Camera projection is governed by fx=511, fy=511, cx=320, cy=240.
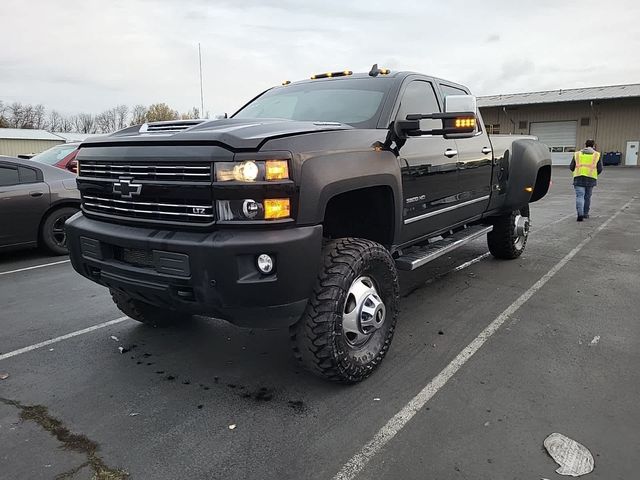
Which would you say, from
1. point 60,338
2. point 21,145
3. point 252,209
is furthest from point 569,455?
point 21,145

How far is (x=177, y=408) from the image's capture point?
309 cm

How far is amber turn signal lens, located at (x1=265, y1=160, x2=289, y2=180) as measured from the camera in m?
2.70

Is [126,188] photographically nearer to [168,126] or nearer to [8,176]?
[168,126]

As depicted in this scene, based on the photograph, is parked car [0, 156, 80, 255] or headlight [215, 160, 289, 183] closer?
headlight [215, 160, 289, 183]

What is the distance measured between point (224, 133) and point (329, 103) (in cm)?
167

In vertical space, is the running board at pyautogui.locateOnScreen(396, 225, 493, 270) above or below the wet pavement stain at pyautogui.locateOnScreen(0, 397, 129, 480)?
above

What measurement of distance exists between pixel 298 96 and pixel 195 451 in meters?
3.07

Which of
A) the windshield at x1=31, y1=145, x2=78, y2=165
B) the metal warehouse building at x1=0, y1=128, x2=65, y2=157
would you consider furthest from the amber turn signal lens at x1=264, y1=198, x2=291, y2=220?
the metal warehouse building at x1=0, y1=128, x2=65, y2=157

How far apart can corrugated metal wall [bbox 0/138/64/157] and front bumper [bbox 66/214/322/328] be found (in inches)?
2069

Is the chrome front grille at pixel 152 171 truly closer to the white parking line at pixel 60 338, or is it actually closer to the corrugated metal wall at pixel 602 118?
the white parking line at pixel 60 338

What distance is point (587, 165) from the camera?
37.1 ft

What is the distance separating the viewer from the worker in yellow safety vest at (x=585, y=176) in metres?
11.0

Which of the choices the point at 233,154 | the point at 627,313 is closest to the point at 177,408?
the point at 233,154

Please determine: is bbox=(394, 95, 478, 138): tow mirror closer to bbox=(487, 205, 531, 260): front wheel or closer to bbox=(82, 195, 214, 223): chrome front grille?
bbox=(82, 195, 214, 223): chrome front grille
